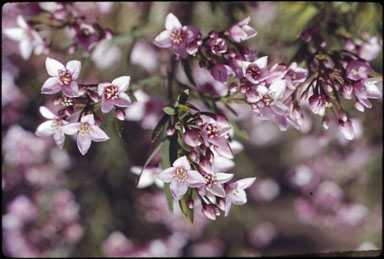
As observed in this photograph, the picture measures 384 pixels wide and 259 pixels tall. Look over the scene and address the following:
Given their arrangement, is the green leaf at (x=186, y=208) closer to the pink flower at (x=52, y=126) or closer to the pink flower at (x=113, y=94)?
the pink flower at (x=113, y=94)

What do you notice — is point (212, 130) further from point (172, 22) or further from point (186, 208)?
point (172, 22)

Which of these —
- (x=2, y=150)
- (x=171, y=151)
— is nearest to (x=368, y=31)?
(x=171, y=151)

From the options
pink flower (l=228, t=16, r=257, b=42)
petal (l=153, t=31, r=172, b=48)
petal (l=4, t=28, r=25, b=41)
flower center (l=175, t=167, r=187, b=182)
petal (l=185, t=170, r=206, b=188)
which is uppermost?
pink flower (l=228, t=16, r=257, b=42)

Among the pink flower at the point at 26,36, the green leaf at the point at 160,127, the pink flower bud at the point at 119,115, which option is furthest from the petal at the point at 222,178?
the pink flower at the point at 26,36

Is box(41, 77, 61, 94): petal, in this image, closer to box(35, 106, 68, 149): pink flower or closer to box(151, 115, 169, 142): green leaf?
box(35, 106, 68, 149): pink flower

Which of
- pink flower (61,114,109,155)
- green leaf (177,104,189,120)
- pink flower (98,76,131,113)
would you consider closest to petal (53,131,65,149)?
pink flower (61,114,109,155)

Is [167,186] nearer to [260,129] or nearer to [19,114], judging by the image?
[19,114]
